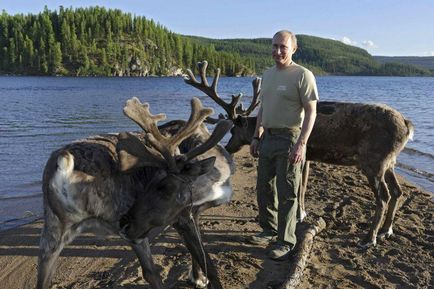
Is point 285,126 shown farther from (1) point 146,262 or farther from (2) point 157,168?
(1) point 146,262

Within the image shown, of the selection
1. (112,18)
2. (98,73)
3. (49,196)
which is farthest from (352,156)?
(112,18)

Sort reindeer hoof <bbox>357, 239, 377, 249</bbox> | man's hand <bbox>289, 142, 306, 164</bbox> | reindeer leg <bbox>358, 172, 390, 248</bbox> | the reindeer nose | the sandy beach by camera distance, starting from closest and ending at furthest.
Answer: the reindeer nose
the sandy beach
man's hand <bbox>289, 142, 306, 164</bbox>
reindeer hoof <bbox>357, 239, 377, 249</bbox>
reindeer leg <bbox>358, 172, 390, 248</bbox>

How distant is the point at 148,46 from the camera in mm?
158125

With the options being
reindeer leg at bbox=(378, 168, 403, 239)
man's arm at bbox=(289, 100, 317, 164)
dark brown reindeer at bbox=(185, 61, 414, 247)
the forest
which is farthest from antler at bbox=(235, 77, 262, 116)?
the forest

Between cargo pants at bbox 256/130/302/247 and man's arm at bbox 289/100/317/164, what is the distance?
32cm

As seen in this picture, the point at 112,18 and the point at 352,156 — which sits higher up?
the point at 112,18

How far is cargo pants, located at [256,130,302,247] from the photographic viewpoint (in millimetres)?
6086

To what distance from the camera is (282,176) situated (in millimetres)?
6098

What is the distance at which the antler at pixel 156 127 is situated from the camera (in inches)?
167

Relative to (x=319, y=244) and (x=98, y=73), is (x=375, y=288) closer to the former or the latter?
(x=319, y=244)

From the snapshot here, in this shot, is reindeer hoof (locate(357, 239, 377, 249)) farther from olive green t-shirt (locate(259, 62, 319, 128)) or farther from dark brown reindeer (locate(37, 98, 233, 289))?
dark brown reindeer (locate(37, 98, 233, 289))

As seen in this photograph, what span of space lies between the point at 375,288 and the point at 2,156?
1254cm

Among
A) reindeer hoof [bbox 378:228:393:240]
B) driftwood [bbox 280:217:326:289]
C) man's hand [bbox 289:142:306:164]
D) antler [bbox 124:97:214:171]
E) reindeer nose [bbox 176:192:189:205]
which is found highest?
antler [bbox 124:97:214:171]

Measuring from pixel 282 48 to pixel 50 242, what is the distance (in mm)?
3543
